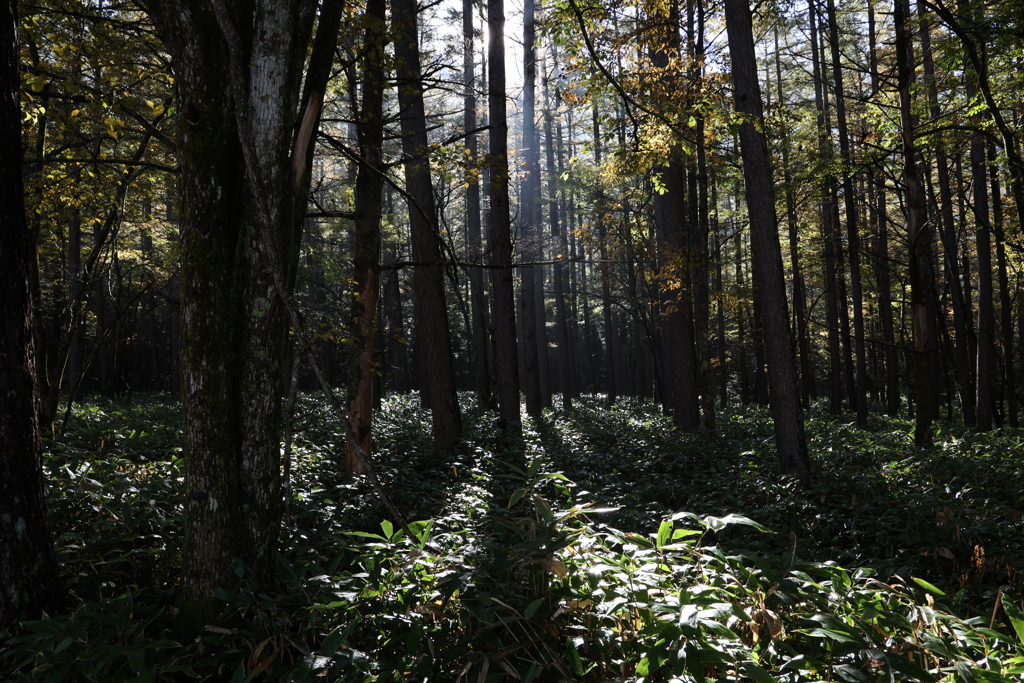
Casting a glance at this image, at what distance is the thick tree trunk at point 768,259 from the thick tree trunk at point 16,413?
6.96 meters

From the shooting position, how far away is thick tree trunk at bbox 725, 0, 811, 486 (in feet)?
24.1

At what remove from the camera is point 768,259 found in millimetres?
7363

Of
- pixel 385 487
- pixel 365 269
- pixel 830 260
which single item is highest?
pixel 830 260

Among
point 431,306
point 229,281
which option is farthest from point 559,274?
point 229,281

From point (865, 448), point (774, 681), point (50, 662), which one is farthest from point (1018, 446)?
point (50, 662)

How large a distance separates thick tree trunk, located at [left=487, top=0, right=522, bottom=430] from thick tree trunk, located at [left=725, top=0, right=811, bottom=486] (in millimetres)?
4760

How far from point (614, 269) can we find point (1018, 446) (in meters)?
18.5

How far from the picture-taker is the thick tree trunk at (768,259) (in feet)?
24.1

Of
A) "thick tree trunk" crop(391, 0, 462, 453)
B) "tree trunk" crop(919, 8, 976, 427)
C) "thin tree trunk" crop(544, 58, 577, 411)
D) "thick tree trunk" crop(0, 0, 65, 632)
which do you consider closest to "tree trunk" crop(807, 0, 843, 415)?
"tree trunk" crop(919, 8, 976, 427)

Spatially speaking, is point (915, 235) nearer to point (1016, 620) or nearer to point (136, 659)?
point (1016, 620)

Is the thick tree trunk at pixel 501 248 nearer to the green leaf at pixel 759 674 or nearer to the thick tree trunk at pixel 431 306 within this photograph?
the thick tree trunk at pixel 431 306

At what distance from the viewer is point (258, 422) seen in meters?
2.86

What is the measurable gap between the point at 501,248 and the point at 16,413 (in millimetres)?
9559

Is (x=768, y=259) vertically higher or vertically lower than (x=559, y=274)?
lower
